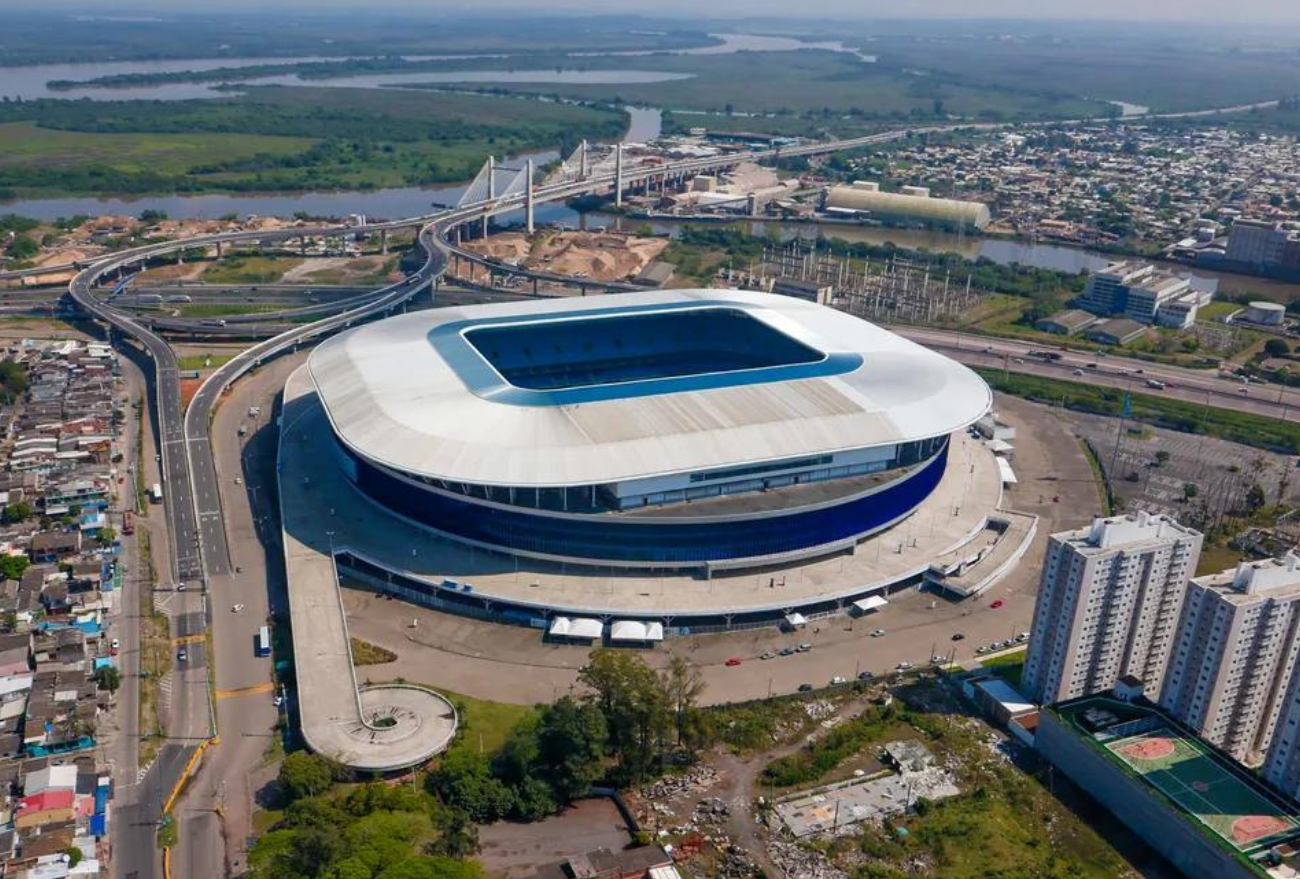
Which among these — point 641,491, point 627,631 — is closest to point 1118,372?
point 641,491

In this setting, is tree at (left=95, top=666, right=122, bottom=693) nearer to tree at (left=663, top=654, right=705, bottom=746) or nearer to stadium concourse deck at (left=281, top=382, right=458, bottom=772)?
stadium concourse deck at (left=281, top=382, right=458, bottom=772)

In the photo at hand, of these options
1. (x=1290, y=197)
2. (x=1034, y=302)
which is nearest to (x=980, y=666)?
(x=1034, y=302)

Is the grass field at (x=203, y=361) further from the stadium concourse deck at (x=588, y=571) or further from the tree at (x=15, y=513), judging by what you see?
the stadium concourse deck at (x=588, y=571)

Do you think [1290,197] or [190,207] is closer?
[190,207]

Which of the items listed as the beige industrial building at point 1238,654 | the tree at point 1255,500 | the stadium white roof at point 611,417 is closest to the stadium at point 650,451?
the stadium white roof at point 611,417

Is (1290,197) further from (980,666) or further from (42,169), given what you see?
(42,169)

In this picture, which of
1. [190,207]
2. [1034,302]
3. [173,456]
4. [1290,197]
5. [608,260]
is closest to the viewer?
[173,456]

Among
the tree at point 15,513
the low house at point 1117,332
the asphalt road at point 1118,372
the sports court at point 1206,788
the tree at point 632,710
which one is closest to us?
the sports court at point 1206,788

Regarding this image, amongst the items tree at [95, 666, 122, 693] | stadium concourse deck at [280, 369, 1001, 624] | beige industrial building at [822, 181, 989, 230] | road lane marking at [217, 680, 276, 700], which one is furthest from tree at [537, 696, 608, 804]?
beige industrial building at [822, 181, 989, 230]
